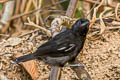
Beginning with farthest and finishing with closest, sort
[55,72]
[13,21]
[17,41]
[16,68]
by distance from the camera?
[13,21] < [17,41] < [16,68] < [55,72]

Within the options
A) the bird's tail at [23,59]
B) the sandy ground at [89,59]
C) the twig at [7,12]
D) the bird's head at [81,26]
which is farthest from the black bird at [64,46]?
the twig at [7,12]

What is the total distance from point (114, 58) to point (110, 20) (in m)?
0.64

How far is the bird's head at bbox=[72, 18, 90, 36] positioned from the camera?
121 inches

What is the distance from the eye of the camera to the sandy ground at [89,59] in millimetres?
3320

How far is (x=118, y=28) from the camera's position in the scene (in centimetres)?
385

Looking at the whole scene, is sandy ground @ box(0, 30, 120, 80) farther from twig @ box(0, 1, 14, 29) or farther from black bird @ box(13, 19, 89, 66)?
twig @ box(0, 1, 14, 29)

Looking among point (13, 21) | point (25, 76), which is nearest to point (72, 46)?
point (25, 76)

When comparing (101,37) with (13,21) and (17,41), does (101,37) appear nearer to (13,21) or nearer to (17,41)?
(17,41)

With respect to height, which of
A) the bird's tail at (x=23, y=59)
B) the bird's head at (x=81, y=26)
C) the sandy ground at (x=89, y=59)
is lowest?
the sandy ground at (x=89, y=59)

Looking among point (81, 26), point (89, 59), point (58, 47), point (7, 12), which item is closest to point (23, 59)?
point (58, 47)

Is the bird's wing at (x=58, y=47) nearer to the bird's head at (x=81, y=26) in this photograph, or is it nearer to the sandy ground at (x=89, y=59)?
the bird's head at (x=81, y=26)

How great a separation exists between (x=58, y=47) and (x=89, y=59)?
0.46 meters

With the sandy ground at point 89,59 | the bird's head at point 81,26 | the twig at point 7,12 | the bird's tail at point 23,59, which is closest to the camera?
the bird's tail at point 23,59

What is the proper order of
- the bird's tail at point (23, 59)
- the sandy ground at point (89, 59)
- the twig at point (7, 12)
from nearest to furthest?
the bird's tail at point (23, 59), the sandy ground at point (89, 59), the twig at point (7, 12)
